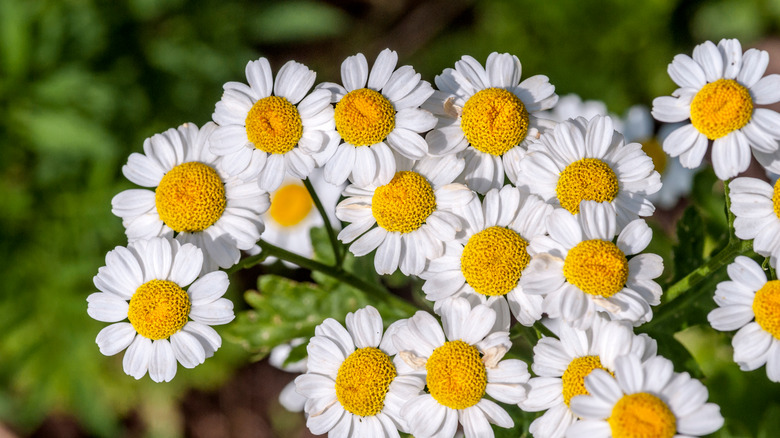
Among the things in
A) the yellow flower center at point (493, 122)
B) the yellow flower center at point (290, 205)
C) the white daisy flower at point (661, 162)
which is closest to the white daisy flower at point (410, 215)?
the yellow flower center at point (493, 122)

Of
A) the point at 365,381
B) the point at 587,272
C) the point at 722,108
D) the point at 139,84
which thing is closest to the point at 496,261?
the point at 587,272

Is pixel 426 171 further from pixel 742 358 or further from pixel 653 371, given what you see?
pixel 742 358

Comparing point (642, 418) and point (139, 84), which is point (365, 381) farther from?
point (139, 84)

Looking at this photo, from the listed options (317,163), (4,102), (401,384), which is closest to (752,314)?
(401,384)

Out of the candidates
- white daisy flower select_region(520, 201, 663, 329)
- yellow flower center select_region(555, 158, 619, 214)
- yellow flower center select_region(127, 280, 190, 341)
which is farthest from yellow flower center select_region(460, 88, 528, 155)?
yellow flower center select_region(127, 280, 190, 341)

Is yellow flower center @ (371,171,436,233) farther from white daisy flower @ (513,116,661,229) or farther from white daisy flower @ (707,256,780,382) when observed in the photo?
white daisy flower @ (707,256,780,382)
